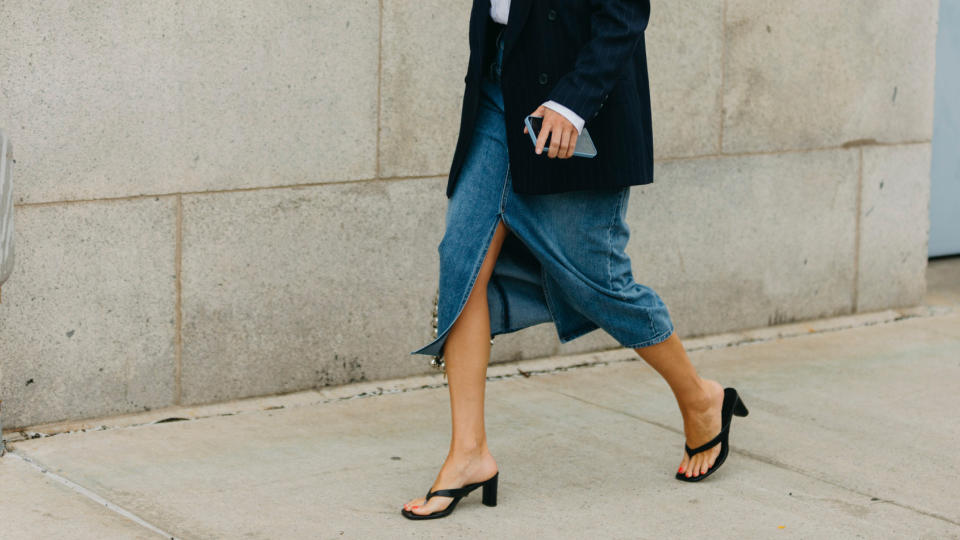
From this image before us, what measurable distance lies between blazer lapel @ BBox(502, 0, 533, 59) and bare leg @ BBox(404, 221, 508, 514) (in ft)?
1.51

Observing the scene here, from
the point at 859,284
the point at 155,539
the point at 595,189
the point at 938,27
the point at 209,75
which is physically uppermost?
the point at 938,27

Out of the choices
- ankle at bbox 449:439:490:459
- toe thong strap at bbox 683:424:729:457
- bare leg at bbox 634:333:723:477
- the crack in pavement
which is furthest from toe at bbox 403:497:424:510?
toe thong strap at bbox 683:424:729:457

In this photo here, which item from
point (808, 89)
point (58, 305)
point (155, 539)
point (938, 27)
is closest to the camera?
point (155, 539)

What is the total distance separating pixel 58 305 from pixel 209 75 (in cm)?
87

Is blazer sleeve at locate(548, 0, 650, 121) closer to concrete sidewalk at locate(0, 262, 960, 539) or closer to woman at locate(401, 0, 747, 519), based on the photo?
woman at locate(401, 0, 747, 519)

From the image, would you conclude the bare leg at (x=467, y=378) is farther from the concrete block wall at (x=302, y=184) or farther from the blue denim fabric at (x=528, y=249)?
the concrete block wall at (x=302, y=184)

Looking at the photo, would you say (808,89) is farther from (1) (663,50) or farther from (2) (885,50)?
(1) (663,50)

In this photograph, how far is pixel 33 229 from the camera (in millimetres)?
4172

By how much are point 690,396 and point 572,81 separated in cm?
104

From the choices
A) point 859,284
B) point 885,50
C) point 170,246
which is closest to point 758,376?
point 859,284

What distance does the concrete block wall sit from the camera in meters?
4.21

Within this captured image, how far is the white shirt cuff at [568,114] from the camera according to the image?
334 cm

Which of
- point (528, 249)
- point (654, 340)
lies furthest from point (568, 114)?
point (654, 340)

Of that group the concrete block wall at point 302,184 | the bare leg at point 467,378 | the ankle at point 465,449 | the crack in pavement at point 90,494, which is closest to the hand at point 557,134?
the bare leg at point 467,378
